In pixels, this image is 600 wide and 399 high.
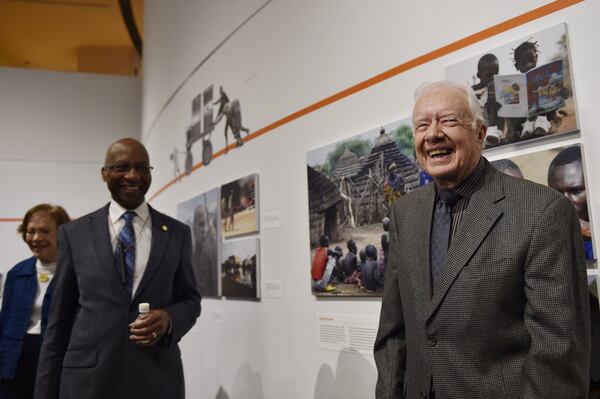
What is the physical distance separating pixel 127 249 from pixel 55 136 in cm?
715

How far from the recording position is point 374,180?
109 inches

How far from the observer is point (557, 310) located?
4.64 feet

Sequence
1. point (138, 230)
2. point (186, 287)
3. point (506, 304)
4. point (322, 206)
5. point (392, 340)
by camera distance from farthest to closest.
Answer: point (322, 206)
point (186, 287)
point (138, 230)
point (392, 340)
point (506, 304)

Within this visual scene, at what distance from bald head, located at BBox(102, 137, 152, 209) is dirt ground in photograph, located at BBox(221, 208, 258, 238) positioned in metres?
1.29

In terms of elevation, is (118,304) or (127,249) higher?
(127,249)

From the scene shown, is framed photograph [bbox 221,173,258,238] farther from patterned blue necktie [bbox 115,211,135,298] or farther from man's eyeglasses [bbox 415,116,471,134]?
man's eyeglasses [bbox 415,116,471,134]

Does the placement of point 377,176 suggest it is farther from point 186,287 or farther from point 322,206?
point 186,287

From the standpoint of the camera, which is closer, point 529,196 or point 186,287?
point 529,196

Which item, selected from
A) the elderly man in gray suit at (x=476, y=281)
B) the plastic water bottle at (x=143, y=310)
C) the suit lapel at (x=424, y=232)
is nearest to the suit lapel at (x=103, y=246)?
the plastic water bottle at (x=143, y=310)

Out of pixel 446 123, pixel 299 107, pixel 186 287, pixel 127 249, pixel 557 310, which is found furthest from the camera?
pixel 299 107

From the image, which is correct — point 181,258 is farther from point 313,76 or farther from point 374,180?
point 313,76

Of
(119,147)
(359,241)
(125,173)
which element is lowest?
(359,241)

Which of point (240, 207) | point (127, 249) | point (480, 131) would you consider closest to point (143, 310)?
point (127, 249)

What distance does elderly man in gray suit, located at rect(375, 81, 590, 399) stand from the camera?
1.43 m
